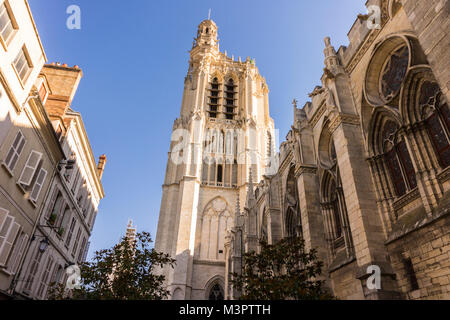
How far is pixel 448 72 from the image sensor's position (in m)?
6.50

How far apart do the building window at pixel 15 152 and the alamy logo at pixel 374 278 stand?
11.8 m

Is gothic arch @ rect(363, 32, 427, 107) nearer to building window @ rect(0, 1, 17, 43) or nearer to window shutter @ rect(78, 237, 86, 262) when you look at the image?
building window @ rect(0, 1, 17, 43)

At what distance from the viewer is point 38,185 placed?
13.0 m

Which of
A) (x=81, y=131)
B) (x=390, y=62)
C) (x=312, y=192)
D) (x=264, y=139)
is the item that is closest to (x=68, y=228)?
(x=81, y=131)

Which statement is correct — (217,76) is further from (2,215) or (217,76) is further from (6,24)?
(2,215)

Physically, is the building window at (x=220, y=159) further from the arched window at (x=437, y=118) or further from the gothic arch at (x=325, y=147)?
the arched window at (x=437, y=118)

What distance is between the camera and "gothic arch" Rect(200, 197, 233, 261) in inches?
1264

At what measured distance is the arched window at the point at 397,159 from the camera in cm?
912

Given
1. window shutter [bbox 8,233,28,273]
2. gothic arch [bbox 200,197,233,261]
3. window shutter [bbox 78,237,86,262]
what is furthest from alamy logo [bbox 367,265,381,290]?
gothic arch [bbox 200,197,233,261]

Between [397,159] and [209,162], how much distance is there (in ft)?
95.0

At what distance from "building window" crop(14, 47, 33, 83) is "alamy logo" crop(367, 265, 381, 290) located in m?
13.1

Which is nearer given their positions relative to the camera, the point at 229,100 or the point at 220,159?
the point at 220,159

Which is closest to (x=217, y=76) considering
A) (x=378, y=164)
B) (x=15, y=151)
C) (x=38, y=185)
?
(x=38, y=185)
